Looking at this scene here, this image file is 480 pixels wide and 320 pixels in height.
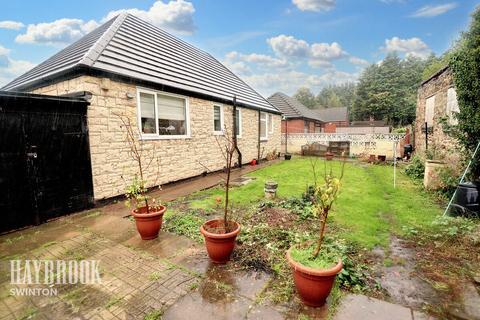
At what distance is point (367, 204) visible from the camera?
223 inches

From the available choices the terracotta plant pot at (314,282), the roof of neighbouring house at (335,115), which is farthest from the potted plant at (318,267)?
the roof of neighbouring house at (335,115)

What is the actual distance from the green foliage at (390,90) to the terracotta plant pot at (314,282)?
47043mm

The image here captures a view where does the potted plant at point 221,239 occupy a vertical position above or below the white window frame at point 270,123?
below

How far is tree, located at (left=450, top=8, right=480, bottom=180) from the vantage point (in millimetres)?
5363

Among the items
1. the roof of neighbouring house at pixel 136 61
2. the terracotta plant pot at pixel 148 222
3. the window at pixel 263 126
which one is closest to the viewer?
the terracotta plant pot at pixel 148 222

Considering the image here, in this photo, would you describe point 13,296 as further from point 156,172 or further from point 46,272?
point 156,172

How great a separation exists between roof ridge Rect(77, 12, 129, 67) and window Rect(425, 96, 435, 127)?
1320cm

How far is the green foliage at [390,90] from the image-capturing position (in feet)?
136

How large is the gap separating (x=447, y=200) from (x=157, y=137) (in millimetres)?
8357

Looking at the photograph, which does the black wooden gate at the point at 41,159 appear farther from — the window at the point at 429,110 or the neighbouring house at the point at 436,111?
the window at the point at 429,110

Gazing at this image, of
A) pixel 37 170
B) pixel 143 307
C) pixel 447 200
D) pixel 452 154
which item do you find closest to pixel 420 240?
pixel 447 200

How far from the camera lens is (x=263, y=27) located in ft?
43.0

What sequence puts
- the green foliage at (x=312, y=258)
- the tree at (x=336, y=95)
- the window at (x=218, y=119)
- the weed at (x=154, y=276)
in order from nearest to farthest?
the green foliage at (x=312, y=258)
the weed at (x=154, y=276)
the window at (x=218, y=119)
the tree at (x=336, y=95)

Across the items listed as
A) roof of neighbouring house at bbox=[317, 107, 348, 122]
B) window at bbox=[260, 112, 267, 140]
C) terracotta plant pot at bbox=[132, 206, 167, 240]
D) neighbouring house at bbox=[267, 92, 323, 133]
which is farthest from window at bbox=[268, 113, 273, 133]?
roof of neighbouring house at bbox=[317, 107, 348, 122]
